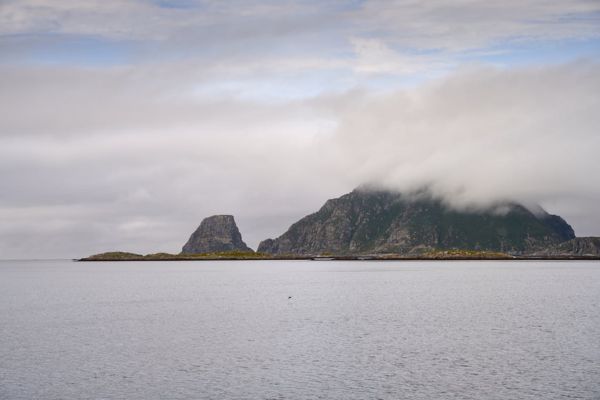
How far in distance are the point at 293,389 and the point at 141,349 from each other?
25.8 metres

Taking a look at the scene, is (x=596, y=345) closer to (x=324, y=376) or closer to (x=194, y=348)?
(x=324, y=376)

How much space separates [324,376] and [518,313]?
6100 cm

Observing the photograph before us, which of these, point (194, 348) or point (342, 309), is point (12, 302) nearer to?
point (342, 309)

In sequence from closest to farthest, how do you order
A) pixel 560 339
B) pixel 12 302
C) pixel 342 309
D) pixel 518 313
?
pixel 560 339 < pixel 518 313 < pixel 342 309 < pixel 12 302

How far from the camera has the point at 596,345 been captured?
6925 cm

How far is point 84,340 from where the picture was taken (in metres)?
76.1

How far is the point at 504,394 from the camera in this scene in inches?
1874

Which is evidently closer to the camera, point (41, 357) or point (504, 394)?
point (504, 394)

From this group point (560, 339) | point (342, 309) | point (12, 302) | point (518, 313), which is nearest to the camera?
point (560, 339)

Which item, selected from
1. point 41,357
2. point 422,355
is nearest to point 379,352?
point 422,355

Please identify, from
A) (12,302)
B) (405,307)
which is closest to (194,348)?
(405,307)

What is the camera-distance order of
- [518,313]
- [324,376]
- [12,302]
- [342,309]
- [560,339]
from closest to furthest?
[324,376], [560,339], [518,313], [342,309], [12,302]

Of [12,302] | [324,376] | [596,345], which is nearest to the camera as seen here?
[324,376]

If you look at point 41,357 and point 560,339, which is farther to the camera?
point 560,339
